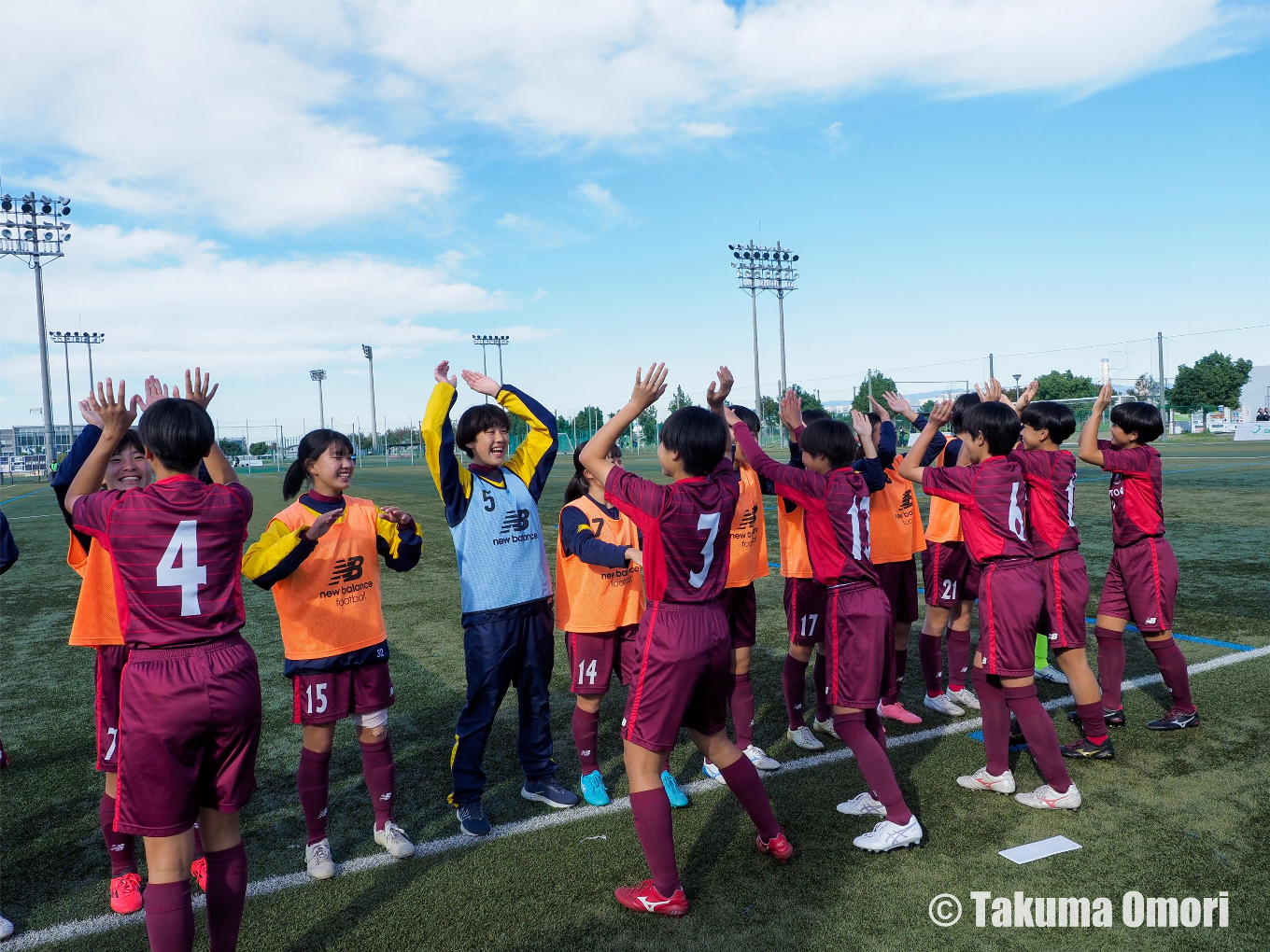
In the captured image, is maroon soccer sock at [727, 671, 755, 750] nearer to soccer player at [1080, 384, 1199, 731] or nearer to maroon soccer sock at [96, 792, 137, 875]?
soccer player at [1080, 384, 1199, 731]

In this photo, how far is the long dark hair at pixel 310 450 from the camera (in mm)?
3699

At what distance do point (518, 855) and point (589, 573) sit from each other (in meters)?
1.39

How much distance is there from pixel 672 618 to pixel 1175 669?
3483 millimetres

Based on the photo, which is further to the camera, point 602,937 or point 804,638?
point 804,638

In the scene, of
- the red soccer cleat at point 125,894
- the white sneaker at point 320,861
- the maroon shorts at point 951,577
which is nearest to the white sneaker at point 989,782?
the maroon shorts at point 951,577

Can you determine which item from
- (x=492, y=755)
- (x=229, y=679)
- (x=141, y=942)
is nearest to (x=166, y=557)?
(x=229, y=679)

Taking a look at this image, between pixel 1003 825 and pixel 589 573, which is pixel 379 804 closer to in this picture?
pixel 589 573

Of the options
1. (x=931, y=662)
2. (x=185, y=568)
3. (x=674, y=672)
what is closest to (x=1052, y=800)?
(x=931, y=662)

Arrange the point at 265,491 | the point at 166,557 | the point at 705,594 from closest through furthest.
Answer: the point at 166,557 < the point at 705,594 < the point at 265,491

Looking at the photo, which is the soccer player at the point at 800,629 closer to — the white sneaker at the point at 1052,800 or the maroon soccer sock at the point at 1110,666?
the white sneaker at the point at 1052,800

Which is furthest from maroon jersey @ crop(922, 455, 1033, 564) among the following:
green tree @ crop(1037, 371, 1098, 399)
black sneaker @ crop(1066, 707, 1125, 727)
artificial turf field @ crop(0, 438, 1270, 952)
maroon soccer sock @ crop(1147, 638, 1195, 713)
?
green tree @ crop(1037, 371, 1098, 399)

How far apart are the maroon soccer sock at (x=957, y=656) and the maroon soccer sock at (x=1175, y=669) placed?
1.11 metres

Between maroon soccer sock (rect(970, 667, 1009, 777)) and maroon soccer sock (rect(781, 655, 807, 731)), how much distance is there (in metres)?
1.04

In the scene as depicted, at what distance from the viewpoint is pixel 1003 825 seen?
371 cm
